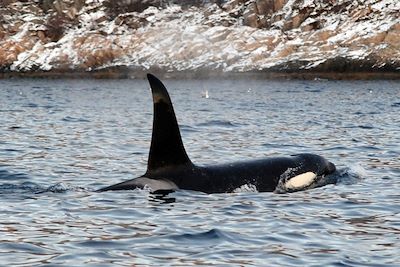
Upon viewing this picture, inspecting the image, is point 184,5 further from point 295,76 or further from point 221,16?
point 295,76

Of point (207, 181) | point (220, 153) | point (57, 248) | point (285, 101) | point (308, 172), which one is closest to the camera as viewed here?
point (57, 248)

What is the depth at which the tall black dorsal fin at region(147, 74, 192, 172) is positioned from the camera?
1498 centimetres

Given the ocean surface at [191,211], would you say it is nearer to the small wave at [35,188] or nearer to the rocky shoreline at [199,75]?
the small wave at [35,188]

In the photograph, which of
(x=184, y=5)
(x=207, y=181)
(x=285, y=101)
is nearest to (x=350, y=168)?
(x=207, y=181)

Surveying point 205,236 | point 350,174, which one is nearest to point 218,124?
point 350,174

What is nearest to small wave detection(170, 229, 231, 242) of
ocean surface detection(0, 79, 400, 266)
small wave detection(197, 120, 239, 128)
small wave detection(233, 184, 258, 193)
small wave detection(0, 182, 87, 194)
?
ocean surface detection(0, 79, 400, 266)

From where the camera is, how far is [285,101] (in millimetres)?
55219

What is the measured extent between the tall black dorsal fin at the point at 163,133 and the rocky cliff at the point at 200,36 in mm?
91256

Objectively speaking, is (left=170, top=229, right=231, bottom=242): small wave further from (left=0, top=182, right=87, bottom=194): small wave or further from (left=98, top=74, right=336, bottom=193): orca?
(left=0, top=182, right=87, bottom=194): small wave

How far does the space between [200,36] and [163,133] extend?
104 metres

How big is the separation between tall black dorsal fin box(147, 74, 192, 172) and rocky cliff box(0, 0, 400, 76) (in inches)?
3593

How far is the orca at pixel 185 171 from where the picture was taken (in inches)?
593

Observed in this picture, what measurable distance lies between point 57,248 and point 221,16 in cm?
11080

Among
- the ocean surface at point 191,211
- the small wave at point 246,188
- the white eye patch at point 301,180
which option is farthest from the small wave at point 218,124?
the small wave at point 246,188
